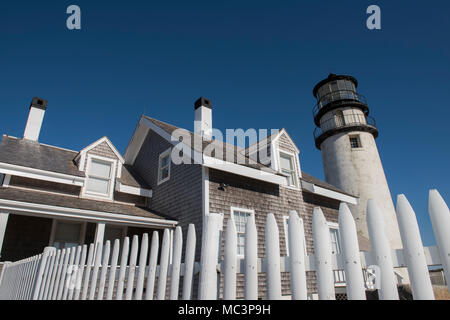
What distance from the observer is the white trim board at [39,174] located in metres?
9.49

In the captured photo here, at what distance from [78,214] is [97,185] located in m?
2.87

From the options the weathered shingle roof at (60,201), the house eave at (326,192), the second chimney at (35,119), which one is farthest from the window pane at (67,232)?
the house eave at (326,192)

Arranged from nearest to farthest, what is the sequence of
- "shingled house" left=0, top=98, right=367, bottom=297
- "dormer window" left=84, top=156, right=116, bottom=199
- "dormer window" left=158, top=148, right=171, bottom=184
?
"shingled house" left=0, top=98, right=367, bottom=297, "dormer window" left=84, top=156, right=116, bottom=199, "dormer window" left=158, top=148, right=171, bottom=184

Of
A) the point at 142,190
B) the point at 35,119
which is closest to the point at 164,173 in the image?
the point at 142,190

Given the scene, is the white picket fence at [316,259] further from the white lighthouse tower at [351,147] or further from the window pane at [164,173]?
the white lighthouse tower at [351,147]

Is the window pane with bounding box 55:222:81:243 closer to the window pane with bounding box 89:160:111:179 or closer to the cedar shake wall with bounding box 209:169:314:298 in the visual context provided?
the window pane with bounding box 89:160:111:179

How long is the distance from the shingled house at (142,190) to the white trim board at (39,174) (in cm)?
3

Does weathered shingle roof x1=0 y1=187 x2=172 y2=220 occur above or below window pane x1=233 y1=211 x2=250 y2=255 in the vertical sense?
above

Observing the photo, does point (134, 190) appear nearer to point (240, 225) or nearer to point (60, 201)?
point (60, 201)

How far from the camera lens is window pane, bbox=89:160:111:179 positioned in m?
11.9

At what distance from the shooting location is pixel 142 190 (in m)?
12.4

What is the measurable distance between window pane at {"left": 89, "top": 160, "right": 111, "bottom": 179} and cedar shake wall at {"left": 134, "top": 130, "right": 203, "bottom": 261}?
1.84 m

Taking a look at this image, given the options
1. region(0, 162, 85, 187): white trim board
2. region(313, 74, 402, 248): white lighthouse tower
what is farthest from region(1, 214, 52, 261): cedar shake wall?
region(313, 74, 402, 248): white lighthouse tower
